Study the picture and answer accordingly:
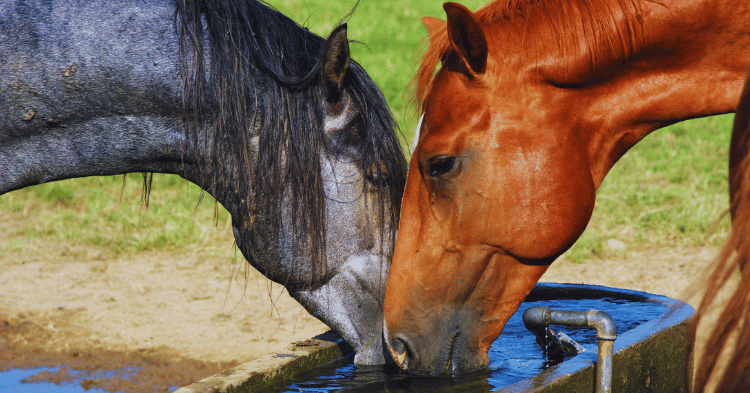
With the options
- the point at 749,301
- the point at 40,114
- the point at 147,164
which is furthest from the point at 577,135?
the point at 40,114

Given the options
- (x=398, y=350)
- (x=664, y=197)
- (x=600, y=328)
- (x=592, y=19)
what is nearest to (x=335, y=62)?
(x=592, y=19)

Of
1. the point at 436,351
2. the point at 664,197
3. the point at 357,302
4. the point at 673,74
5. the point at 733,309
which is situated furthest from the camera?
the point at 664,197

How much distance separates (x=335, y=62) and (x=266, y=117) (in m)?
0.26

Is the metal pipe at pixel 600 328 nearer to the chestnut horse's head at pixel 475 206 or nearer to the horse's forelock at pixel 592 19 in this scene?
the chestnut horse's head at pixel 475 206

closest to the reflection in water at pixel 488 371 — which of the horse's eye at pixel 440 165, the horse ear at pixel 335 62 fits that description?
the horse's eye at pixel 440 165

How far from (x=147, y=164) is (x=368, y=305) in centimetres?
84

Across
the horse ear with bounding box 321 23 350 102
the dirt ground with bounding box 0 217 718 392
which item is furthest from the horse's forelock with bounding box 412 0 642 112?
the dirt ground with bounding box 0 217 718 392

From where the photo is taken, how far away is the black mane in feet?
6.51

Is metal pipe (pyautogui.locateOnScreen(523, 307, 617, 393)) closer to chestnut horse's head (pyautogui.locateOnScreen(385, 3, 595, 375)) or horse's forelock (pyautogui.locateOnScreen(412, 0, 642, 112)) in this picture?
chestnut horse's head (pyautogui.locateOnScreen(385, 3, 595, 375))

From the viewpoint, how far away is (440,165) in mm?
1945

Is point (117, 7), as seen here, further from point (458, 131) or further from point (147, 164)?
point (458, 131)

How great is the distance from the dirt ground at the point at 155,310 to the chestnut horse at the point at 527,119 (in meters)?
1.35

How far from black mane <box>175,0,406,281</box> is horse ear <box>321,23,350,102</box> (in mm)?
28

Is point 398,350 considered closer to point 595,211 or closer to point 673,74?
point 673,74
